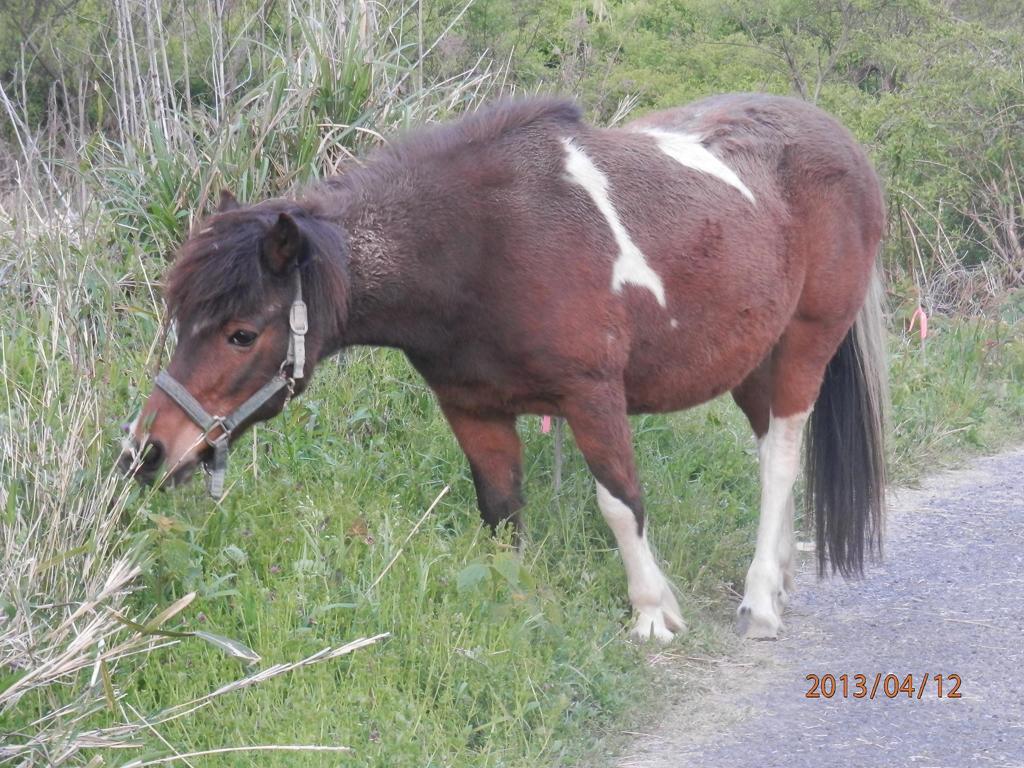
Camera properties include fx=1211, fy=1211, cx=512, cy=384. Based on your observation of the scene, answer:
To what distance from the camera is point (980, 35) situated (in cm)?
1044

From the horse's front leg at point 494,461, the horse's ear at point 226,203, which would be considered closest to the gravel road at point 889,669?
the horse's front leg at point 494,461

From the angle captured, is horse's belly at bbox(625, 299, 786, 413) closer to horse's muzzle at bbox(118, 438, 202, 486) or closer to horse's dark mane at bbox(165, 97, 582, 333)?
horse's dark mane at bbox(165, 97, 582, 333)

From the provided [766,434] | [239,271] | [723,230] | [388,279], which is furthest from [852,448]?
[239,271]

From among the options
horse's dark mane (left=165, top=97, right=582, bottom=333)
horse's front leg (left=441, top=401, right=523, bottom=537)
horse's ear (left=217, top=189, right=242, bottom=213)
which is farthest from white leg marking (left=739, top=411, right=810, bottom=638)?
horse's ear (left=217, top=189, right=242, bottom=213)

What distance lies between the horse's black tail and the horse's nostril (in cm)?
280

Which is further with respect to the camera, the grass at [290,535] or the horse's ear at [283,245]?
the horse's ear at [283,245]

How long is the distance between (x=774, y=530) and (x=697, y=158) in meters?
1.50

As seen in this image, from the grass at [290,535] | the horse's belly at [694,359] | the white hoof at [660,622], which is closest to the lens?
the grass at [290,535]

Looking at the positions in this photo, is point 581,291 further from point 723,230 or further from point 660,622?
point 660,622

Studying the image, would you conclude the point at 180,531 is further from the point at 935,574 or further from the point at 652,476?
the point at 935,574

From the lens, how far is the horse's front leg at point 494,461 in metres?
4.40

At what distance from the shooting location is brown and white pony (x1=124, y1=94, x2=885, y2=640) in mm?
3625

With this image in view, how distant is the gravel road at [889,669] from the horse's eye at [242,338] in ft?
5.40

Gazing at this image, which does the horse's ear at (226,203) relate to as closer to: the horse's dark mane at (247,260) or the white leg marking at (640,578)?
the horse's dark mane at (247,260)
